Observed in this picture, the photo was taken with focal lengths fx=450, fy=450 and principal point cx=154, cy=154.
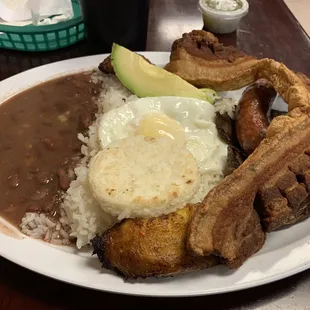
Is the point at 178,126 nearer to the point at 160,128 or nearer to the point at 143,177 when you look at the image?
the point at 160,128

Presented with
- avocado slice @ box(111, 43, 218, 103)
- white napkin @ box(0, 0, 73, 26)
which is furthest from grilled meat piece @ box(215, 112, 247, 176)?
white napkin @ box(0, 0, 73, 26)

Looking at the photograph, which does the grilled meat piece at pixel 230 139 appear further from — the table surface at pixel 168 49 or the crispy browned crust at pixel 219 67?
the table surface at pixel 168 49

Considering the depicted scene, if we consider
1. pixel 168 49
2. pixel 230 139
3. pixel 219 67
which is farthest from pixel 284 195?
pixel 168 49

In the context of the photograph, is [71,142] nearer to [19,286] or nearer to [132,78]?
[132,78]

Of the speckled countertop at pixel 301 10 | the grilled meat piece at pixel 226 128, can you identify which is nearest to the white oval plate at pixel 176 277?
the grilled meat piece at pixel 226 128

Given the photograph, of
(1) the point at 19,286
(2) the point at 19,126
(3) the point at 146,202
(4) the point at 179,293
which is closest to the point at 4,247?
(1) the point at 19,286

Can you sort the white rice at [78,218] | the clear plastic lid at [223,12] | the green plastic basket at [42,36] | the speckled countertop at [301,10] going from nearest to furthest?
the white rice at [78,218]
the green plastic basket at [42,36]
the clear plastic lid at [223,12]
the speckled countertop at [301,10]

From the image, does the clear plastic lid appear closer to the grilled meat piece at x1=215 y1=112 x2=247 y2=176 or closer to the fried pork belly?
the fried pork belly
